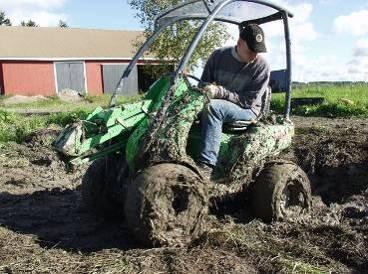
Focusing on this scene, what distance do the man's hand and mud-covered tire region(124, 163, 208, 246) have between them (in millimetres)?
781

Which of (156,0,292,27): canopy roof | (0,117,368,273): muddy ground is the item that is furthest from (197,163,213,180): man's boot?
(156,0,292,27): canopy roof

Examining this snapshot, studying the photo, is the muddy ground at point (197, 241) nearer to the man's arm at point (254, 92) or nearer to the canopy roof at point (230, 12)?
the man's arm at point (254, 92)

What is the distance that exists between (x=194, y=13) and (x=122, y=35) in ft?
122

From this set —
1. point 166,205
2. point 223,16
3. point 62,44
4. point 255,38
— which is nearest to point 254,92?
point 255,38

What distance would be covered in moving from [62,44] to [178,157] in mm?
35214

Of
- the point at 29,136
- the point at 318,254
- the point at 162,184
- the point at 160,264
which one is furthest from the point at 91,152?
the point at 29,136

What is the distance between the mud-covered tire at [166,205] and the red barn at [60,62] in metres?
30.0

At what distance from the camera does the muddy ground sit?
485 centimetres

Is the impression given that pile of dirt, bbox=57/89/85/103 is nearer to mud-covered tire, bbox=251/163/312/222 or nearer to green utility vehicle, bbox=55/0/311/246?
green utility vehicle, bbox=55/0/311/246

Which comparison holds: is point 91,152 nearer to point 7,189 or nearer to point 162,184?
point 162,184

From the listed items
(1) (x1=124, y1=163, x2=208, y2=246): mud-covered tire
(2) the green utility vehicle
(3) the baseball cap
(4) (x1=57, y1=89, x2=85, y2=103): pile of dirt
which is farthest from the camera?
(4) (x1=57, y1=89, x2=85, y2=103): pile of dirt

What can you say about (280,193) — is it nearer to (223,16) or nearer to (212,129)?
(212,129)

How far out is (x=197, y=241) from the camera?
5.39m

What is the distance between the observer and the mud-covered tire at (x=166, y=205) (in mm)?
5090
